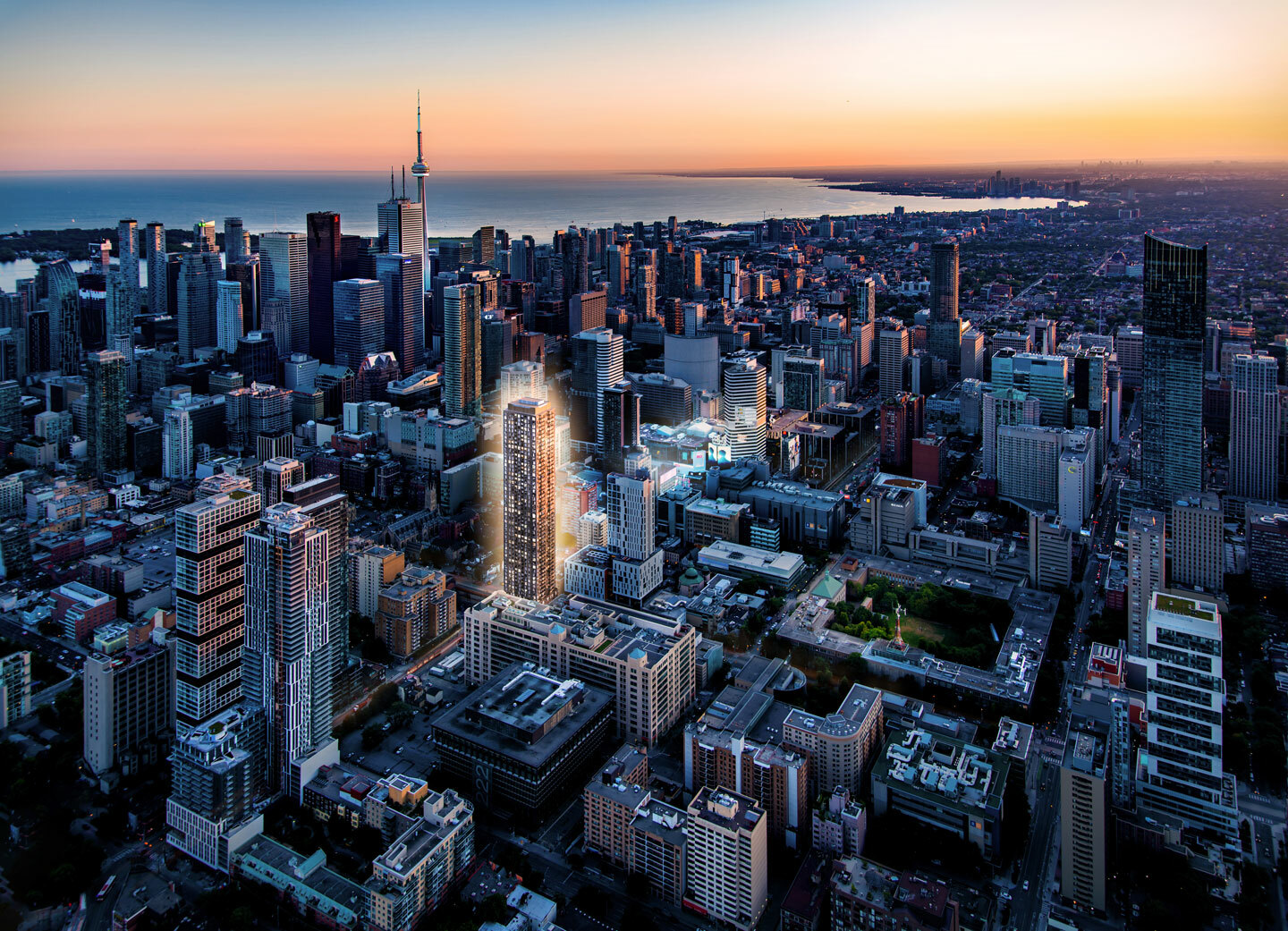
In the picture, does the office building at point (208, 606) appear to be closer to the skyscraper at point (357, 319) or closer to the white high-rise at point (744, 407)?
the white high-rise at point (744, 407)

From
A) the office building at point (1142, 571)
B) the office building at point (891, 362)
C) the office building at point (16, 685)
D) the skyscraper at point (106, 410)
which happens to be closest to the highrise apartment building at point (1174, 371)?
the office building at point (1142, 571)

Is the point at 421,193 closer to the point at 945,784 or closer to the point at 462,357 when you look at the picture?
the point at 462,357

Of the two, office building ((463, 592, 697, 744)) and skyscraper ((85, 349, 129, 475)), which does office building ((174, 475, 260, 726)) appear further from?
skyscraper ((85, 349, 129, 475))

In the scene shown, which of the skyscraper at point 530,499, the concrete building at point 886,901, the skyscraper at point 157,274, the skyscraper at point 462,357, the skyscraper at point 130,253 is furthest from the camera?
the skyscraper at point 157,274

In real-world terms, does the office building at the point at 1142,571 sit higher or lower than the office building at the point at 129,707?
higher

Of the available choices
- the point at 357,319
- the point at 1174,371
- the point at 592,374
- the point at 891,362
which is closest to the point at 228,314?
the point at 357,319

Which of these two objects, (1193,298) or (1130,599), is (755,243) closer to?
(1193,298)

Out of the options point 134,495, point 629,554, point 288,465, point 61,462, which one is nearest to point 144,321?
point 61,462
